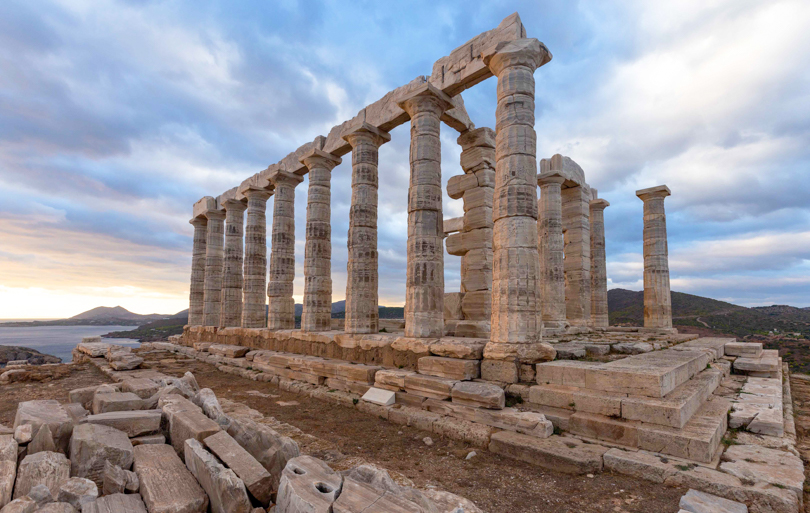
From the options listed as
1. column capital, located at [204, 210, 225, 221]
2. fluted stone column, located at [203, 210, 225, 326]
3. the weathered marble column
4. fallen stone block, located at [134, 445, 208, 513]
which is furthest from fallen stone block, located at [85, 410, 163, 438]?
the weathered marble column

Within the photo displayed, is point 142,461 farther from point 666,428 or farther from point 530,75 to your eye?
point 530,75

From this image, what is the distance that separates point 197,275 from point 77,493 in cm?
2416

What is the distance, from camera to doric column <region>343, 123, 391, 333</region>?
13.7 meters

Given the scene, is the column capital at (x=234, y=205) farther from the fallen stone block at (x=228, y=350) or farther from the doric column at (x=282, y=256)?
the fallen stone block at (x=228, y=350)

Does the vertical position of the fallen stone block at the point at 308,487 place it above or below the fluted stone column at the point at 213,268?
below

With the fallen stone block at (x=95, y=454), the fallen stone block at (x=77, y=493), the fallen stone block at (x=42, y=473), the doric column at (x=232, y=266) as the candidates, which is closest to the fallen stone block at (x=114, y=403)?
the fallen stone block at (x=95, y=454)

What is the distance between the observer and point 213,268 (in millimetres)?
23234

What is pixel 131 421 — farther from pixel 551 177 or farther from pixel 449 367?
pixel 551 177

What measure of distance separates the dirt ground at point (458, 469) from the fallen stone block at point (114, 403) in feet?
9.42

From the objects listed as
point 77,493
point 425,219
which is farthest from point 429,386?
point 77,493

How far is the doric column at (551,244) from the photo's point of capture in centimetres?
1672

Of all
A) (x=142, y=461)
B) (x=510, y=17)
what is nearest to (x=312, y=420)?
(x=142, y=461)

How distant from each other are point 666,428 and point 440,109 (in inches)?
400

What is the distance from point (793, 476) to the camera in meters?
5.21
